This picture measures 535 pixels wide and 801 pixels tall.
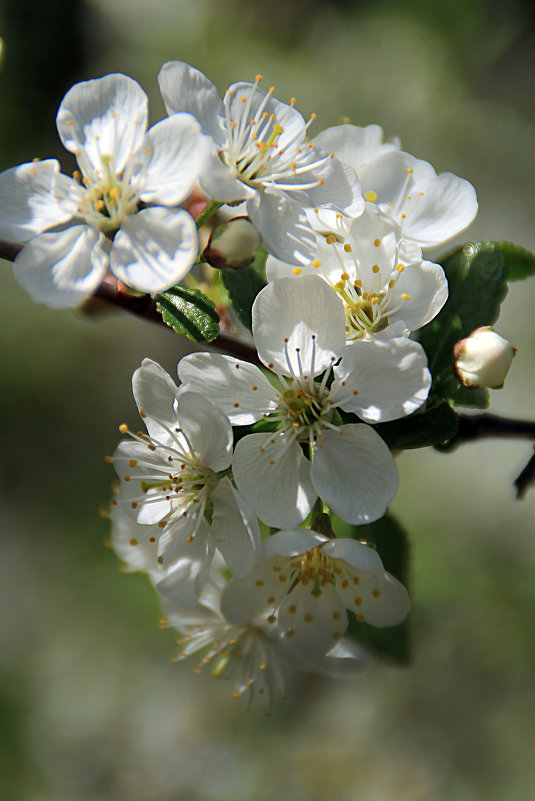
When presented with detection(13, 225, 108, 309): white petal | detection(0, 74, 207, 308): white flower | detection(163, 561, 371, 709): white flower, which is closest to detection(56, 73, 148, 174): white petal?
detection(0, 74, 207, 308): white flower

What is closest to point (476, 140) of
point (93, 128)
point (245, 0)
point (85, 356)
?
point (245, 0)

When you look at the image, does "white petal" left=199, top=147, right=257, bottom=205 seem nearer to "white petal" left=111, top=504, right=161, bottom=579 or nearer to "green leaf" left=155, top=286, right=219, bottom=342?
"green leaf" left=155, top=286, right=219, bottom=342

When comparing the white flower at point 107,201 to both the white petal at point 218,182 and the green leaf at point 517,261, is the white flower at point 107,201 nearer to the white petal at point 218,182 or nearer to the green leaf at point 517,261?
the white petal at point 218,182

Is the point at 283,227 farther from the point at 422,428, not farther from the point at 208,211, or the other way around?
the point at 422,428

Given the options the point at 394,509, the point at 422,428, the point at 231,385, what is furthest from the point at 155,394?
the point at 394,509

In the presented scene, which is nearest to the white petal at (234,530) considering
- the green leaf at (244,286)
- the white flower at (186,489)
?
the white flower at (186,489)

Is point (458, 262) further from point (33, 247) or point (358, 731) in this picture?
point (358, 731)
